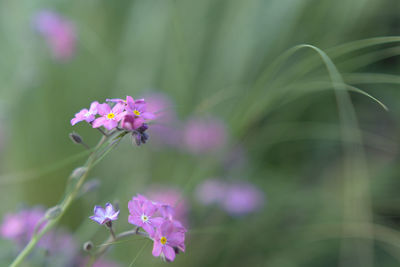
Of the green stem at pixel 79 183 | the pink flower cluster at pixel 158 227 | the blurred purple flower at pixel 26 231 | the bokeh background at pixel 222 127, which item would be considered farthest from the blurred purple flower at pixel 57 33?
the pink flower cluster at pixel 158 227

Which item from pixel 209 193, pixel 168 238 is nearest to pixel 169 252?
pixel 168 238

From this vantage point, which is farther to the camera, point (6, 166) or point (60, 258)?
point (6, 166)

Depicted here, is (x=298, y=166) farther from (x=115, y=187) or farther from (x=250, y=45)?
(x=115, y=187)

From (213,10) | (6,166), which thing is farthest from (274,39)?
(6,166)

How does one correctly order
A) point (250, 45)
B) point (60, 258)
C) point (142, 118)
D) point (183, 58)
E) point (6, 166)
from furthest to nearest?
point (6, 166), point (250, 45), point (183, 58), point (60, 258), point (142, 118)

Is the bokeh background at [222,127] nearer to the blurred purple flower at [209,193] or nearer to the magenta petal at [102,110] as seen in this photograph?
the blurred purple flower at [209,193]

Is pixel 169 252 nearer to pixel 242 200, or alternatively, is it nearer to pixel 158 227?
pixel 158 227
